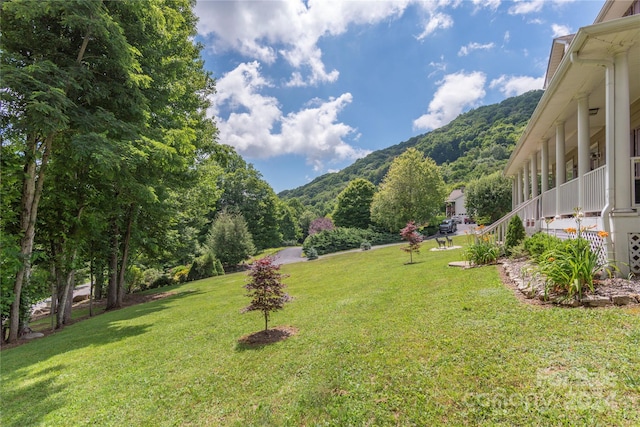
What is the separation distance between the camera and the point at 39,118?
5941mm

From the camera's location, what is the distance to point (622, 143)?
509cm

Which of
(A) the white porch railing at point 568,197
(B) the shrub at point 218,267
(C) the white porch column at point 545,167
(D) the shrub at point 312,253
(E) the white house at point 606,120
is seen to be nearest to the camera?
(E) the white house at point 606,120

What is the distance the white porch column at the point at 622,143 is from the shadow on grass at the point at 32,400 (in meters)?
9.02

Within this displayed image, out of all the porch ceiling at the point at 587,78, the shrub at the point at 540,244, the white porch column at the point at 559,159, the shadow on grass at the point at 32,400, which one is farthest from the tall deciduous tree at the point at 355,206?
the shadow on grass at the point at 32,400

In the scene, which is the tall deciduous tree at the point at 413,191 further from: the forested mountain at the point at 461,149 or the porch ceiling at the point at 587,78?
the forested mountain at the point at 461,149

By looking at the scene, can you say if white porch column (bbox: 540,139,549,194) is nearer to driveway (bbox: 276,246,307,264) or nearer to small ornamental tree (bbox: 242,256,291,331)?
small ornamental tree (bbox: 242,256,291,331)

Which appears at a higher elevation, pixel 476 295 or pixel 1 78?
pixel 1 78

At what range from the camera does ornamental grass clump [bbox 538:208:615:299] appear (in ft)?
15.3

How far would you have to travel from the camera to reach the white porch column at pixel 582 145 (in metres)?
6.59

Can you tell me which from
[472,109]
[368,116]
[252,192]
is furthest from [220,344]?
[472,109]

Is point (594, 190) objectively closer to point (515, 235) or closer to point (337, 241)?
point (515, 235)

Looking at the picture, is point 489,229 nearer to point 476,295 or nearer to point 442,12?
point 476,295

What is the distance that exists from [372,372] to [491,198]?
1146 inches

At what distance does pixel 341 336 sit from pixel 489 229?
916 centimetres
